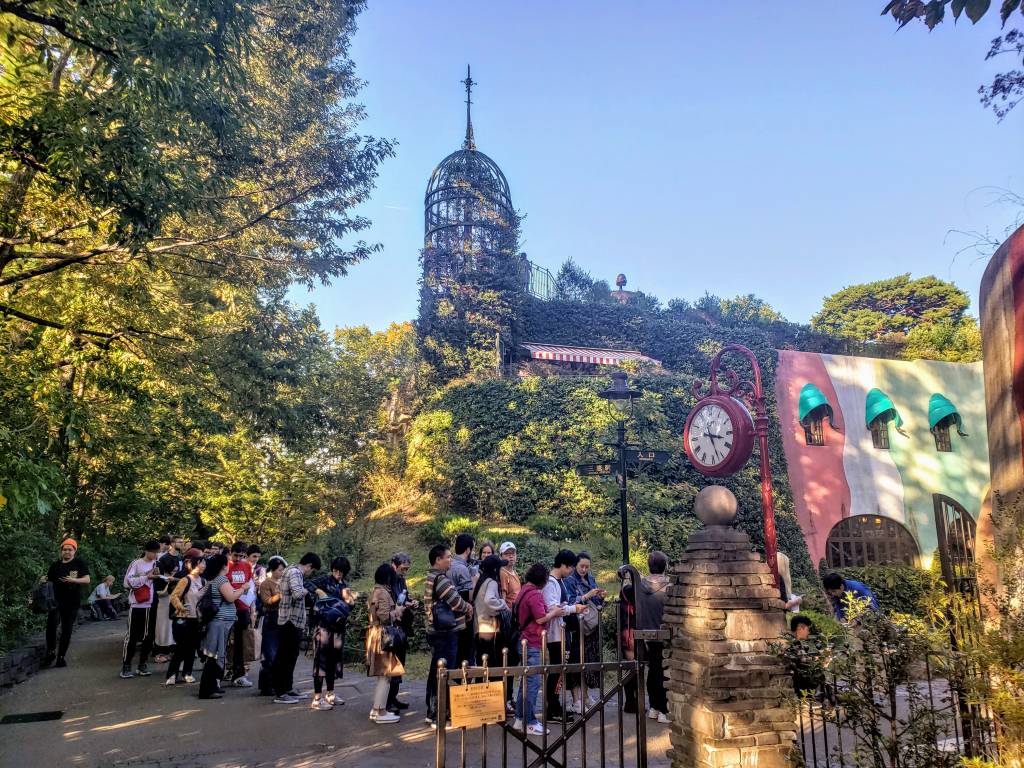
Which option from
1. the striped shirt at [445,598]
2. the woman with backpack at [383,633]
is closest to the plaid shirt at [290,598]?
the woman with backpack at [383,633]

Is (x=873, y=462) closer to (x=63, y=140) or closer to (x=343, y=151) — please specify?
(x=343, y=151)

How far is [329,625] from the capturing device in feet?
24.0

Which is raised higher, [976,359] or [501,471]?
[976,359]

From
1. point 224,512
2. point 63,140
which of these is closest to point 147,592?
point 63,140

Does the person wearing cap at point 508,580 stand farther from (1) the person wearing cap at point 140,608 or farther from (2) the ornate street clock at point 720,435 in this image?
(1) the person wearing cap at point 140,608

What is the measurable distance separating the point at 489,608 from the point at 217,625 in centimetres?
347

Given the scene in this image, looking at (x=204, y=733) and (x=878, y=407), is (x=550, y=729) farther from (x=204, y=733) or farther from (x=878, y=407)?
(x=878, y=407)

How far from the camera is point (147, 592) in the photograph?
9227mm

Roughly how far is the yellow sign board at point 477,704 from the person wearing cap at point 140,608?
6.97 m

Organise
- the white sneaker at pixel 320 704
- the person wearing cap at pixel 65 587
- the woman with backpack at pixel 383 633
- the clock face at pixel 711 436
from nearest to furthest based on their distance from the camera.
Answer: the woman with backpack at pixel 383 633
the white sneaker at pixel 320 704
the person wearing cap at pixel 65 587
the clock face at pixel 711 436

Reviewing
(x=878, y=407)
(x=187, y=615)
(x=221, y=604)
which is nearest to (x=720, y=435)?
(x=221, y=604)

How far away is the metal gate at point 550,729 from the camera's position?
4113 millimetres

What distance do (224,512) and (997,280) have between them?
51.1 feet

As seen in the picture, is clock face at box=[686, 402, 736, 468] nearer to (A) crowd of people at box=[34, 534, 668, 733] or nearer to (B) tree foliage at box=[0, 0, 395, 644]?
(A) crowd of people at box=[34, 534, 668, 733]
